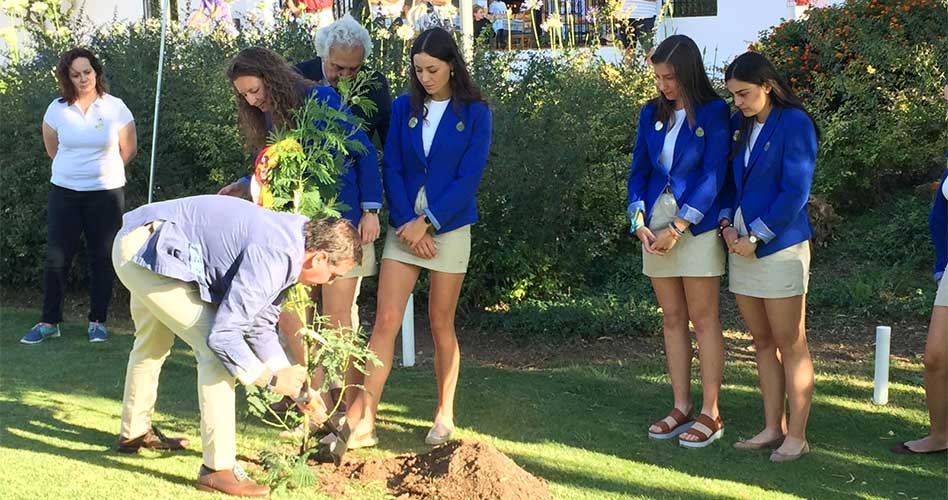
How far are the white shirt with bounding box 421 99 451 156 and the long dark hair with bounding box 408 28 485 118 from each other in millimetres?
30

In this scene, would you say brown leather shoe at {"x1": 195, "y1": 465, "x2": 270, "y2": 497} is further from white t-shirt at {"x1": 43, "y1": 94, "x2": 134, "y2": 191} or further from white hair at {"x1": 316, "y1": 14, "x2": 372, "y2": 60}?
white t-shirt at {"x1": 43, "y1": 94, "x2": 134, "y2": 191}

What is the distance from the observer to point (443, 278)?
4.74m

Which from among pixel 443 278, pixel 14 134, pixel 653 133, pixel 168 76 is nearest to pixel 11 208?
pixel 14 134

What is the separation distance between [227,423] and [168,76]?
537cm

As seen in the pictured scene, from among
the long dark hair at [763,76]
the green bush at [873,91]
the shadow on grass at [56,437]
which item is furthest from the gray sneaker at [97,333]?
the green bush at [873,91]

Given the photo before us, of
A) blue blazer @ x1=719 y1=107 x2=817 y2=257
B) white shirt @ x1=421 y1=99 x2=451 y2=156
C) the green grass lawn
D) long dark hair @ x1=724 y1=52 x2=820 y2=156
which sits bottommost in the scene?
the green grass lawn

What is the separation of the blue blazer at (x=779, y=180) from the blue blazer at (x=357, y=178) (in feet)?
5.65

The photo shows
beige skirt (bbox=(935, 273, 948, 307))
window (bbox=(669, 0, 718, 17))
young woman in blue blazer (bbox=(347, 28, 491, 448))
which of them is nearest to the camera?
beige skirt (bbox=(935, 273, 948, 307))

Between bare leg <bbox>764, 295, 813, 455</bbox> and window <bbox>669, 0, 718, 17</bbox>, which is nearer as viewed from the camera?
bare leg <bbox>764, 295, 813, 455</bbox>

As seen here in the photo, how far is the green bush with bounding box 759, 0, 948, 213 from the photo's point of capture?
8.44 m

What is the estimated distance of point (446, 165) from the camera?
467 centimetres

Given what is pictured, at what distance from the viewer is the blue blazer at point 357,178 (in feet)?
15.0

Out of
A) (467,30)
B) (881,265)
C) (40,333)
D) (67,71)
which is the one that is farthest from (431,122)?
(881,265)

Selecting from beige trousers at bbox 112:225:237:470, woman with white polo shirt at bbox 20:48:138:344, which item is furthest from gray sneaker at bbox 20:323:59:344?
beige trousers at bbox 112:225:237:470
